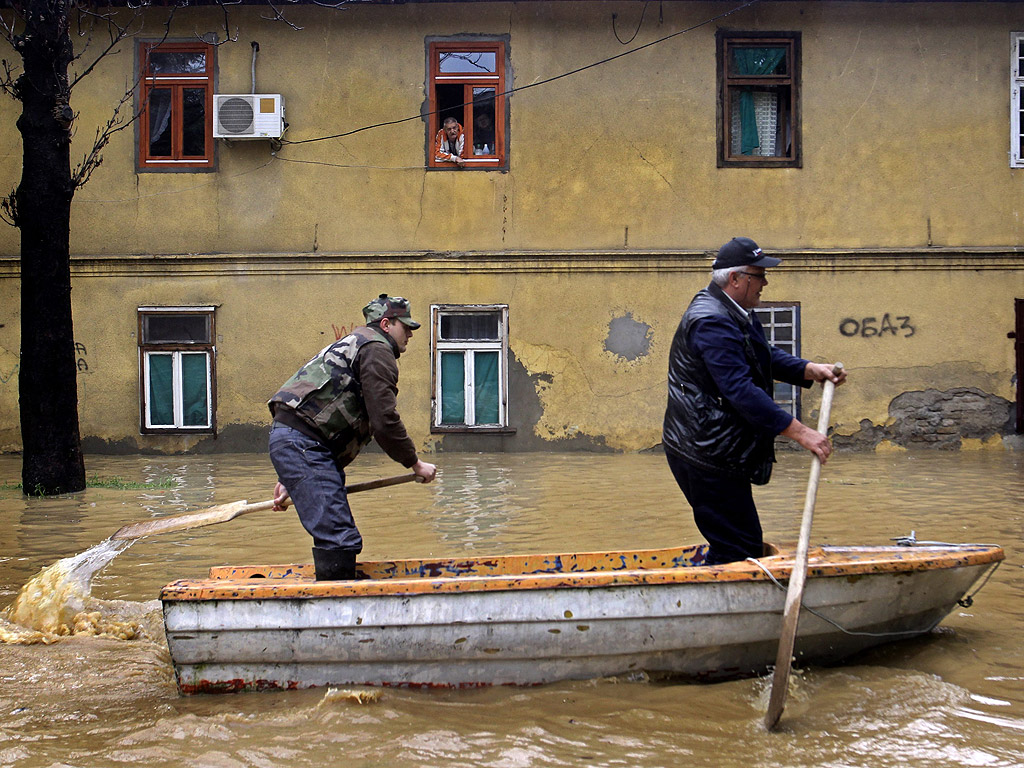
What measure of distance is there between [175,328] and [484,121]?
16.9 ft

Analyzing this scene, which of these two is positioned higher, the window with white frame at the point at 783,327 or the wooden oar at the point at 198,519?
the window with white frame at the point at 783,327

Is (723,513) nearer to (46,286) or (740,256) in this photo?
(740,256)

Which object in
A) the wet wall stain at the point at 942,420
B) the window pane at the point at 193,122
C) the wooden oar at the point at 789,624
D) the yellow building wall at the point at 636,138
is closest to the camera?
the wooden oar at the point at 789,624

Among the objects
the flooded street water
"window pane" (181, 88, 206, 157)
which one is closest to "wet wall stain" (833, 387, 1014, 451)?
the flooded street water

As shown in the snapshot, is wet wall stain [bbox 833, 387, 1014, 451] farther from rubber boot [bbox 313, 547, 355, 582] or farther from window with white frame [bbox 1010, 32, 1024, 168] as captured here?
rubber boot [bbox 313, 547, 355, 582]

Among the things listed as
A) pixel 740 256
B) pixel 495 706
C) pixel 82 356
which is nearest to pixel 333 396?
pixel 495 706

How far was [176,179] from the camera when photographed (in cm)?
1398

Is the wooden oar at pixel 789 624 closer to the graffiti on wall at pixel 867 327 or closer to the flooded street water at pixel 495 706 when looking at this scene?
the flooded street water at pixel 495 706

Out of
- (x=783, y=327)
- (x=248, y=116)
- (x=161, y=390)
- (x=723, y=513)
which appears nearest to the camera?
(x=723, y=513)

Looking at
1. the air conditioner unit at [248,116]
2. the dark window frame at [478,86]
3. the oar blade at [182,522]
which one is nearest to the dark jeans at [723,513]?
the oar blade at [182,522]

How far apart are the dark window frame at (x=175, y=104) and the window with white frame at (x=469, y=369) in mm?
4037

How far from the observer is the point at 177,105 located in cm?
1409

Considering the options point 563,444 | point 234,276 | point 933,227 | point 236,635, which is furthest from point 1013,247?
point 236,635

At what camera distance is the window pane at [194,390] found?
1405 centimetres
